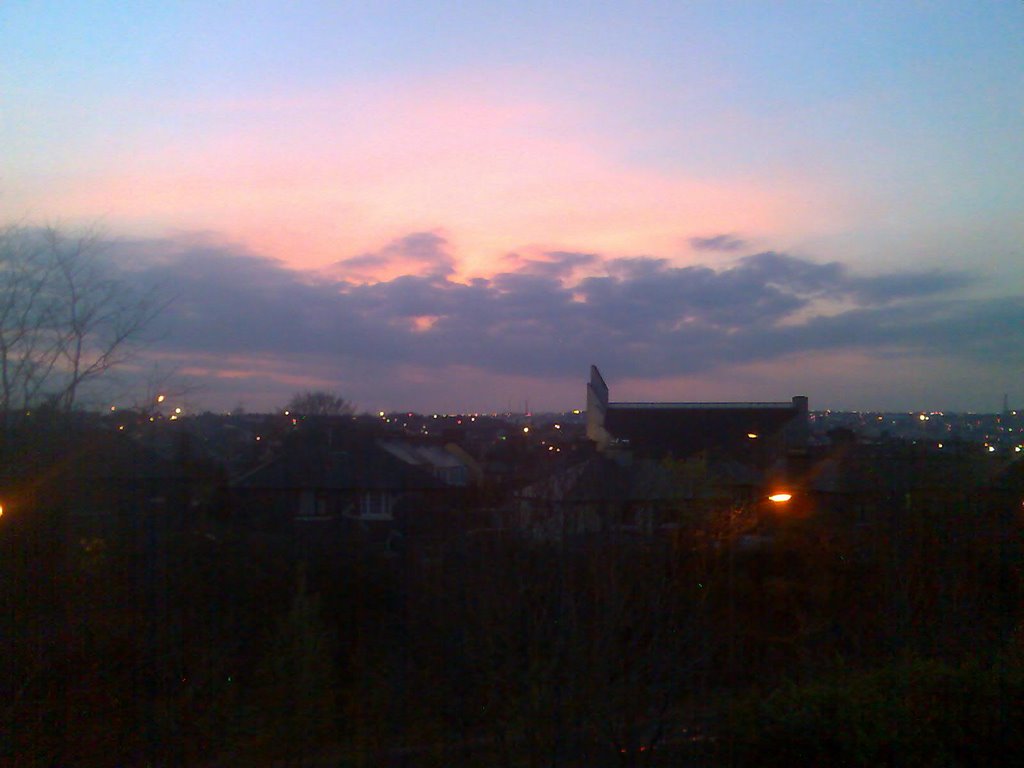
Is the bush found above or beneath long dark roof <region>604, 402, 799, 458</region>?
beneath

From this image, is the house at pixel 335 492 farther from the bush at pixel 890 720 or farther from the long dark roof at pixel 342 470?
the bush at pixel 890 720

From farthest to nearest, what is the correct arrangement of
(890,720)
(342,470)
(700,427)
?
1. (700,427)
2. (342,470)
3. (890,720)

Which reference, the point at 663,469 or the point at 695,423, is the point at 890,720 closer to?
the point at 663,469

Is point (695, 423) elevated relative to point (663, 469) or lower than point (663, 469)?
elevated

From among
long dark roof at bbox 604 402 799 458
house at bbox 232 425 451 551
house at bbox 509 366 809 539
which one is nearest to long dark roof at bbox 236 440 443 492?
house at bbox 232 425 451 551

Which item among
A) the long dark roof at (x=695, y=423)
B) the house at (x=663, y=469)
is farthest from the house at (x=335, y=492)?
the long dark roof at (x=695, y=423)

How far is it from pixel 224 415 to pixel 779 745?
11327 millimetres

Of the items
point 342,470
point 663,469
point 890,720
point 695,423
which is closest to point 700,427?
point 695,423

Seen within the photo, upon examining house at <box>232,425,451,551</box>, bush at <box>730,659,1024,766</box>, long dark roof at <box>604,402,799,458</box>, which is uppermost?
long dark roof at <box>604,402,799,458</box>

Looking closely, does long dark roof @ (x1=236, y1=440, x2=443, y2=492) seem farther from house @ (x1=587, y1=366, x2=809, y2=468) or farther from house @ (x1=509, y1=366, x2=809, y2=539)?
house @ (x1=587, y1=366, x2=809, y2=468)

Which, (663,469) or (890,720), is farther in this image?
(663,469)

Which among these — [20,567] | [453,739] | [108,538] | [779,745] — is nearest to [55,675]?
[20,567]

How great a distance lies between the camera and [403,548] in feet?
40.5

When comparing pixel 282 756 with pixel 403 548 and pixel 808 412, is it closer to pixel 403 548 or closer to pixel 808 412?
pixel 403 548
